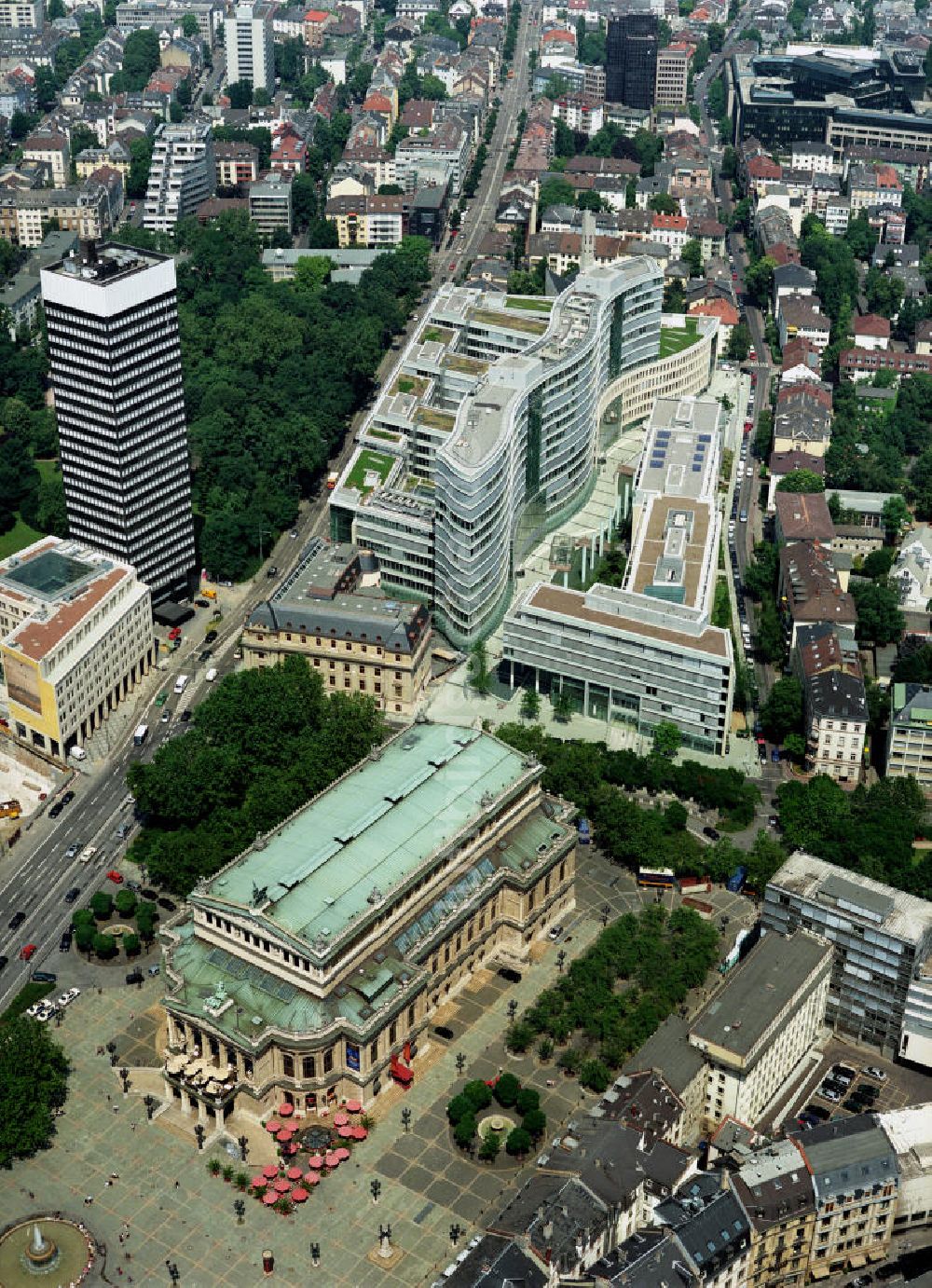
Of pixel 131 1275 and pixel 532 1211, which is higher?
pixel 532 1211

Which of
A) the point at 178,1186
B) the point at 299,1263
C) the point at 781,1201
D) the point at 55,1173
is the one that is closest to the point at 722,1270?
the point at 781,1201

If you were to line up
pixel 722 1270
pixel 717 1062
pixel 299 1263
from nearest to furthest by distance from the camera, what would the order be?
pixel 722 1270
pixel 299 1263
pixel 717 1062

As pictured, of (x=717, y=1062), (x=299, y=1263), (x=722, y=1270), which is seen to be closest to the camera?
(x=722, y=1270)

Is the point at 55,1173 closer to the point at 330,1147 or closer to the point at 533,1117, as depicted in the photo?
the point at 330,1147

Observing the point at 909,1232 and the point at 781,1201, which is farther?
the point at 909,1232

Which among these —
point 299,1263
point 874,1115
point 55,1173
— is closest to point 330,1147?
point 299,1263

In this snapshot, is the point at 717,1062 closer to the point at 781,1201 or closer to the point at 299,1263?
the point at 781,1201
